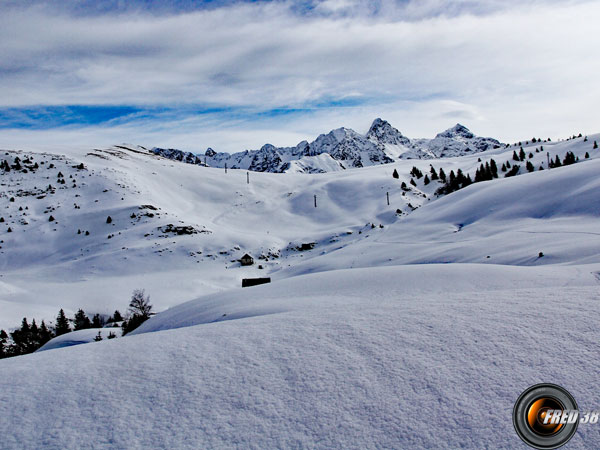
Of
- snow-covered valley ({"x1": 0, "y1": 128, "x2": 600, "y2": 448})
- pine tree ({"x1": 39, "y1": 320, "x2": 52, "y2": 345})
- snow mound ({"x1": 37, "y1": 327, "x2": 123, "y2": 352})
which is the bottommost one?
pine tree ({"x1": 39, "y1": 320, "x2": 52, "y2": 345})

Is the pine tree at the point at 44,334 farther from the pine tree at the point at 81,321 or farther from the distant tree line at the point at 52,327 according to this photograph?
the pine tree at the point at 81,321

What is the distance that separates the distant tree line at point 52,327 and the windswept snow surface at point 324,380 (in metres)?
22.6

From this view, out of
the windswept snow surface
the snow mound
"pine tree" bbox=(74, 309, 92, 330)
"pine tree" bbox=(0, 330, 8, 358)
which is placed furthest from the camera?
"pine tree" bbox=(74, 309, 92, 330)

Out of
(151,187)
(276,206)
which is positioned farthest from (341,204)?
(151,187)

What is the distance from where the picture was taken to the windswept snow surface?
3330 millimetres

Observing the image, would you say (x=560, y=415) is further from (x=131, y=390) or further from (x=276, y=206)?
(x=276, y=206)

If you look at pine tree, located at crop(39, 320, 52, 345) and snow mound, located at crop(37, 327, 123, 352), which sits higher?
snow mound, located at crop(37, 327, 123, 352)

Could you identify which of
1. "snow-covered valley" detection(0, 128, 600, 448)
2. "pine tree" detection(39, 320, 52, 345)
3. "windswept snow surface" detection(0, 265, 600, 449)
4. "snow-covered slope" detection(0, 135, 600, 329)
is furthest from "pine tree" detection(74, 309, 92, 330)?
"windswept snow surface" detection(0, 265, 600, 449)

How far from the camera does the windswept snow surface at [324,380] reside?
3.33 metres

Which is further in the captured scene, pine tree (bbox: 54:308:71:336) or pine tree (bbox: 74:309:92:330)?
pine tree (bbox: 74:309:92:330)

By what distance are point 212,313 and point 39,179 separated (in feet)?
293

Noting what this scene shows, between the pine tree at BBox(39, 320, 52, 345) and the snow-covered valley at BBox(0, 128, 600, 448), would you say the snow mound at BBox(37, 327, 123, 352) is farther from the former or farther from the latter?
the pine tree at BBox(39, 320, 52, 345)

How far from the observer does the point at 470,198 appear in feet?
136

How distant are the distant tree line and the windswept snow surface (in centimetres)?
2263
